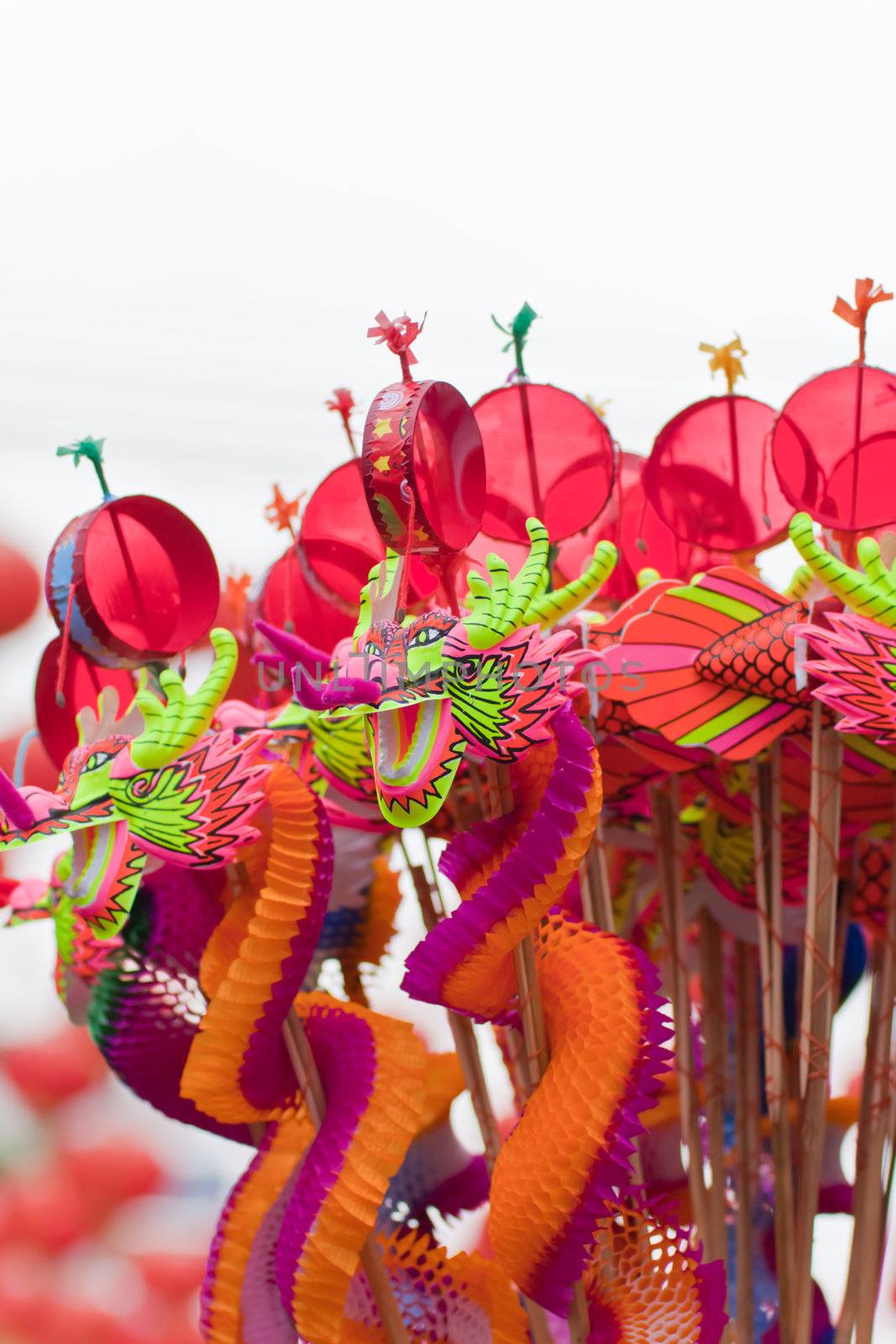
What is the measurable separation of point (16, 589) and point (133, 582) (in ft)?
5.36

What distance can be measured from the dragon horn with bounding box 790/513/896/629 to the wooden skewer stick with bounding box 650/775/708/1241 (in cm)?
45

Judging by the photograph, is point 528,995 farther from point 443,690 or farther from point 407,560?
point 407,560

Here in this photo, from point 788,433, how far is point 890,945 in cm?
59

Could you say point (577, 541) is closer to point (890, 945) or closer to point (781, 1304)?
point (890, 945)

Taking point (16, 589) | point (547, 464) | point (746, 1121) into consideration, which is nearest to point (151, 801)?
point (547, 464)

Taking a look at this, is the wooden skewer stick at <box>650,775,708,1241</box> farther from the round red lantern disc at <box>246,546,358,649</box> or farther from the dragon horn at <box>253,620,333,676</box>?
the dragon horn at <box>253,620,333,676</box>

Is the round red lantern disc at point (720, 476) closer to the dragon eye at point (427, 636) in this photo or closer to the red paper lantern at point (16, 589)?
the dragon eye at point (427, 636)

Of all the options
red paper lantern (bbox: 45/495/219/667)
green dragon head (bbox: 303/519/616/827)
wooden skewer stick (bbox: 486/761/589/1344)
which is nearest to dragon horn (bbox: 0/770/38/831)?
red paper lantern (bbox: 45/495/219/667)

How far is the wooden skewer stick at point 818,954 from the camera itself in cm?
153

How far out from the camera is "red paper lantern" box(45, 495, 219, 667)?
1471mm

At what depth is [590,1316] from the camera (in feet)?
4.52

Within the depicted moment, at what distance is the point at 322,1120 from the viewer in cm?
151

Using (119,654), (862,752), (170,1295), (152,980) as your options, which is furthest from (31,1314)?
(862,752)

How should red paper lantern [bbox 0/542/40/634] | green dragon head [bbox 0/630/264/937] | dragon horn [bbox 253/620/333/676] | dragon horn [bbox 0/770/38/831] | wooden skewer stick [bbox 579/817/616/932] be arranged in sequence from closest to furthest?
1. dragon horn [bbox 253/620/333/676]
2. dragon horn [bbox 0/770/38/831]
3. green dragon head [bbox 0/630/264/937]
4. wooden skewer stick [bbox 579/817/616/932]
5. red paper lantern [bbox 0/542/40/634]
